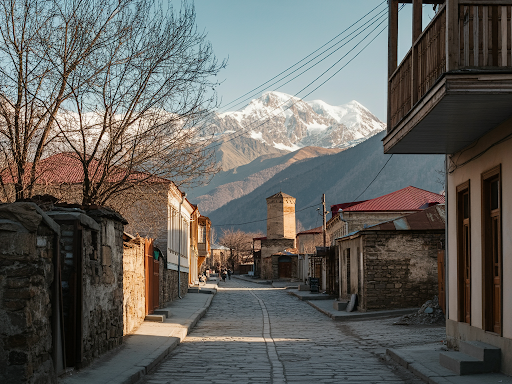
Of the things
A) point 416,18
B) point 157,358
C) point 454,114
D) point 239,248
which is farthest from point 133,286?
point 239,248

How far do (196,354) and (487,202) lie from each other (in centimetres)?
576

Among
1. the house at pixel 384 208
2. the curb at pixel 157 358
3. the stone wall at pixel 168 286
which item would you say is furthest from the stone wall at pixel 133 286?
the house at pixel 384 208

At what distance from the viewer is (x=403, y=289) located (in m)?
20.2

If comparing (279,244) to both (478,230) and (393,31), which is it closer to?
(393,31)

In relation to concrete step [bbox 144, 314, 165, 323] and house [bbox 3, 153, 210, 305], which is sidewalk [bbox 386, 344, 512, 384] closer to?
house [bbox 3, 153, 210, 305]

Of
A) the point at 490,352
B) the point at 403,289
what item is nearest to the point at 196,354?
the point at 490,352

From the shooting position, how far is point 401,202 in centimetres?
3934

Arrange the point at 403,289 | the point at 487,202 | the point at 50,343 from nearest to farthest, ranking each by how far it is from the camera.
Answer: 1. the point at 50,343
2. the point at 487,202
3. the point at 403,289

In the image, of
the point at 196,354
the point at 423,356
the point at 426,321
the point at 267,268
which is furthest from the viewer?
the point at 267,268

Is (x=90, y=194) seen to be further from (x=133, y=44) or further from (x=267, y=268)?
(x=267, y=268)

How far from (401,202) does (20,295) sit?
3527 cm

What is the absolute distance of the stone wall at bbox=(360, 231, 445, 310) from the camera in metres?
20.0

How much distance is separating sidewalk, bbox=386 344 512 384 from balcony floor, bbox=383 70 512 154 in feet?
11.2

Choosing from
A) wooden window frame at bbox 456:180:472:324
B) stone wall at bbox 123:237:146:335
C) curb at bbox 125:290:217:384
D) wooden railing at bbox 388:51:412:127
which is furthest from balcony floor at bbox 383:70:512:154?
stone wall at bbox 123:237:146:335
